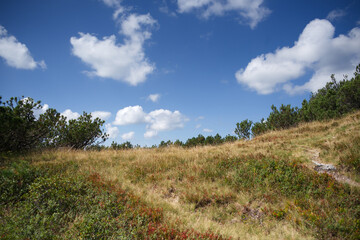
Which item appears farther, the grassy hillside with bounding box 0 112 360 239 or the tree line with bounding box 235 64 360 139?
the tree line with bounding box 235 64 360 139

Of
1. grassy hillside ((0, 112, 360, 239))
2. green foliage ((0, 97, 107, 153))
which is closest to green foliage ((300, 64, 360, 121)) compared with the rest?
grassy hillside ((0, 112, 360, 239))

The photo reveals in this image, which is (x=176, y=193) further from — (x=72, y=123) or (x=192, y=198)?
(x=72, y=123)

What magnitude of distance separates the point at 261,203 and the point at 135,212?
14.0 ft

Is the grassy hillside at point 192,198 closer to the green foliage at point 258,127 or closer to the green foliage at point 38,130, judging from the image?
the green foliage at point 38,130

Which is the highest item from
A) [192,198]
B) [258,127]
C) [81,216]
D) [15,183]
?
[258,127]

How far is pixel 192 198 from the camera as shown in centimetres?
664

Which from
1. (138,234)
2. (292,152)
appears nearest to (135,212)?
(138,234)

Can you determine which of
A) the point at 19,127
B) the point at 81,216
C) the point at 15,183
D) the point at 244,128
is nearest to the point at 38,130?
the point at 19,127

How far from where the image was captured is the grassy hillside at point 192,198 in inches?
168

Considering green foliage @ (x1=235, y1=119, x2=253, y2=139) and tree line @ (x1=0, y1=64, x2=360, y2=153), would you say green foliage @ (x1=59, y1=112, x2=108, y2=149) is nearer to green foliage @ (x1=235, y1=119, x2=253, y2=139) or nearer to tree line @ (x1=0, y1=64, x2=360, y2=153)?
tree line @ (x1=0, y1=64, x2=360, y2=153)

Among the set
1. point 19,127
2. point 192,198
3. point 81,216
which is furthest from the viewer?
point 19,127

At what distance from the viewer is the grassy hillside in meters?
4.27

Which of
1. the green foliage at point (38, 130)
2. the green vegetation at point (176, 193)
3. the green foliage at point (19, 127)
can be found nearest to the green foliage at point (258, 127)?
the green vegetation at point (176, 193)

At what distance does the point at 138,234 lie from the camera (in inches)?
161
